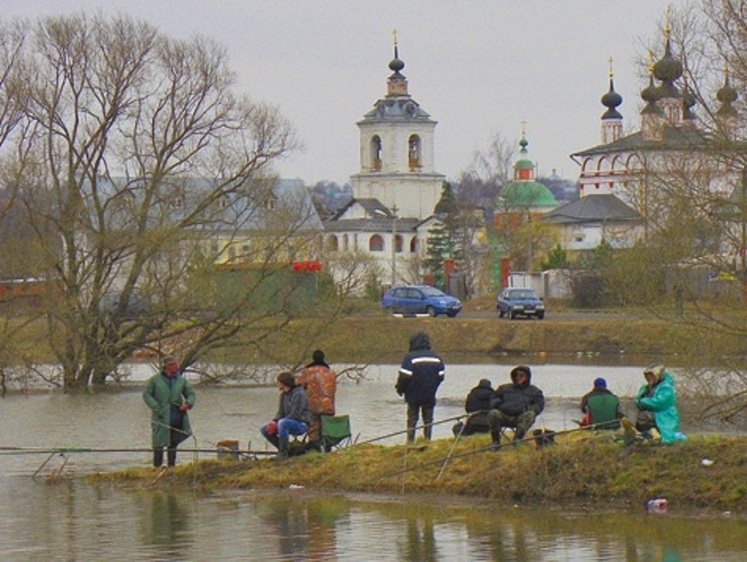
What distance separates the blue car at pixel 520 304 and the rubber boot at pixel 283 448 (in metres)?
47.3

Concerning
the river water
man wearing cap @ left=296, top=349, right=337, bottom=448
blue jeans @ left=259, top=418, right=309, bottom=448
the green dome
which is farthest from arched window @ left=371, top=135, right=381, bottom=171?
blue jeans @ left=259, top=418, right=309, bottom=448

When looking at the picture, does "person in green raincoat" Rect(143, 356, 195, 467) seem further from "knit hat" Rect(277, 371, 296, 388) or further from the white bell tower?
the white bell tower

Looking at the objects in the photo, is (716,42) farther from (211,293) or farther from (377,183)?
(377,183)

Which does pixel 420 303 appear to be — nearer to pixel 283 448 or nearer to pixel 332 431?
pixel 332 431

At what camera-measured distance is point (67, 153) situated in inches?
1859

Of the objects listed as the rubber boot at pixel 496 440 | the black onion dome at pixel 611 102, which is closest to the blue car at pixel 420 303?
the rubber boot at pixel 496 440

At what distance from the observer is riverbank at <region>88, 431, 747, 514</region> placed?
60.3ft

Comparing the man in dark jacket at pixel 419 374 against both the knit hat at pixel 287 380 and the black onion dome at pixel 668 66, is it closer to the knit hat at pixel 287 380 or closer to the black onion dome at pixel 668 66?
the knit hat at pixel 287 380

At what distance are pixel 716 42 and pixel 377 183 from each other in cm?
12629

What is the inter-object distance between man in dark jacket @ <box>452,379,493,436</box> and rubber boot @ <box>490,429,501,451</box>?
4.86ft

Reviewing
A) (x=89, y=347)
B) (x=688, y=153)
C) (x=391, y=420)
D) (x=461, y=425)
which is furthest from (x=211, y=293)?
(x=461, y=425)

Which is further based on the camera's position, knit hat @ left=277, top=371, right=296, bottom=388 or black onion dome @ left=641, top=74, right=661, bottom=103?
black onion dome @ left=641, top=74, right=661, bottom=103

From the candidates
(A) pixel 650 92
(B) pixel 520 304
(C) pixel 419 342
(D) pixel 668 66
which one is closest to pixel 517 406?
(C) pixel 419 342

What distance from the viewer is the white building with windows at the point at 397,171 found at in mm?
155625
